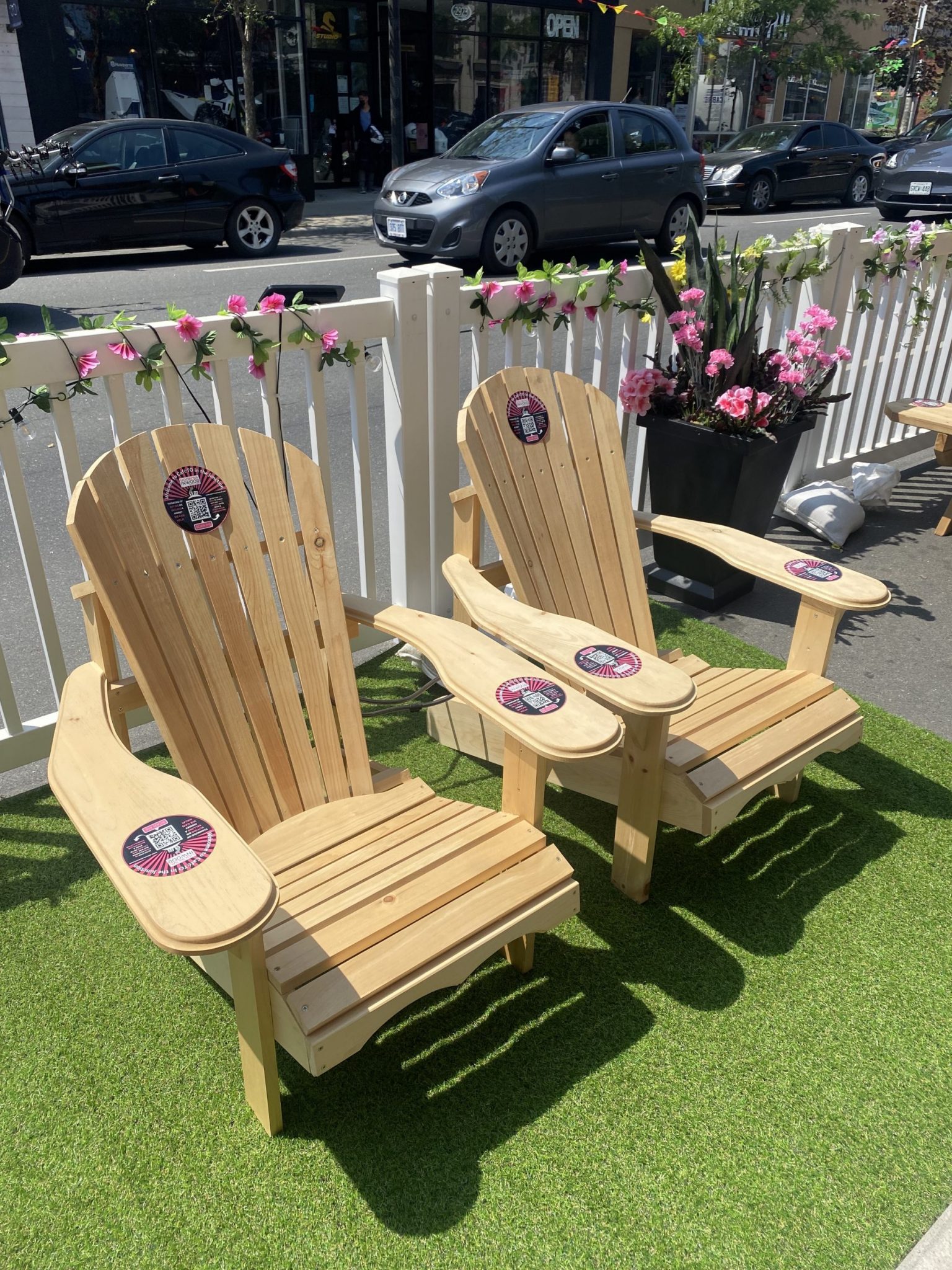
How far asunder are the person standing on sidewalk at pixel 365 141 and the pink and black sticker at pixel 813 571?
1787 centimetres

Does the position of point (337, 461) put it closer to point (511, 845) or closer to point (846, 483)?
point (846, 483)

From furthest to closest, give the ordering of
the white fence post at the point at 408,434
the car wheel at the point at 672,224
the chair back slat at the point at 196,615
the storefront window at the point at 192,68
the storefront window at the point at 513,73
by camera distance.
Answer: the storefront window at the point at 513,73 → the storefront window at the point at 192,68 → the car wheel at the point at 672,224 → the white fence post at the point at 408,434 → the chair back slat at the point at 196,615

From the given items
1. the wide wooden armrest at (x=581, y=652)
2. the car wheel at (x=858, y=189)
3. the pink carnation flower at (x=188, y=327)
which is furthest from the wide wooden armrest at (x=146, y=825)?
the car wheel at (x=858, y=189)

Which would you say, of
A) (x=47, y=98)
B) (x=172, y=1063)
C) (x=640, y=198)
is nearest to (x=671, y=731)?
(x=172, y=1063)

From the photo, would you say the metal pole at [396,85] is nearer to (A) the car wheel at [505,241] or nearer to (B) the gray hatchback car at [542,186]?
(B) the gray hatchback car at [542,186]

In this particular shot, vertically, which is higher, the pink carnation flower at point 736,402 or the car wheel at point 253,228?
the pink carnation flower at point 736,402

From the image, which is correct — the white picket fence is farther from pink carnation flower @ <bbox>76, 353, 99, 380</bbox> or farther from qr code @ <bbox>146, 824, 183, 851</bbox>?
qr code @ <bbox>146, 824, 183, 851</bbox>

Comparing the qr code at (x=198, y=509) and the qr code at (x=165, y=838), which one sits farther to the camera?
the qr code at (x=198, y=509)

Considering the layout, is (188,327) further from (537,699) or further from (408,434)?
(537,699)

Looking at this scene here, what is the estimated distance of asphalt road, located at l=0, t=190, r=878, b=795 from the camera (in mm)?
3863

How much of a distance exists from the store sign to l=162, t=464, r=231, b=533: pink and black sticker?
22.9m

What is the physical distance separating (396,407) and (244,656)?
1.22m

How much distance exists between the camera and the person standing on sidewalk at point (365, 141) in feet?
58.9

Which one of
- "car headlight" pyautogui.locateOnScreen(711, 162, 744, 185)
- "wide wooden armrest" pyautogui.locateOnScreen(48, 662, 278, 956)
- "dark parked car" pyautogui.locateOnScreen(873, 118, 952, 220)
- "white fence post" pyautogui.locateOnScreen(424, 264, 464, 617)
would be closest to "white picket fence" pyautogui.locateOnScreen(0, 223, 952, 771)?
"white fence post" pyautogui.locateOnScreen(424, 264, 464, 617)
